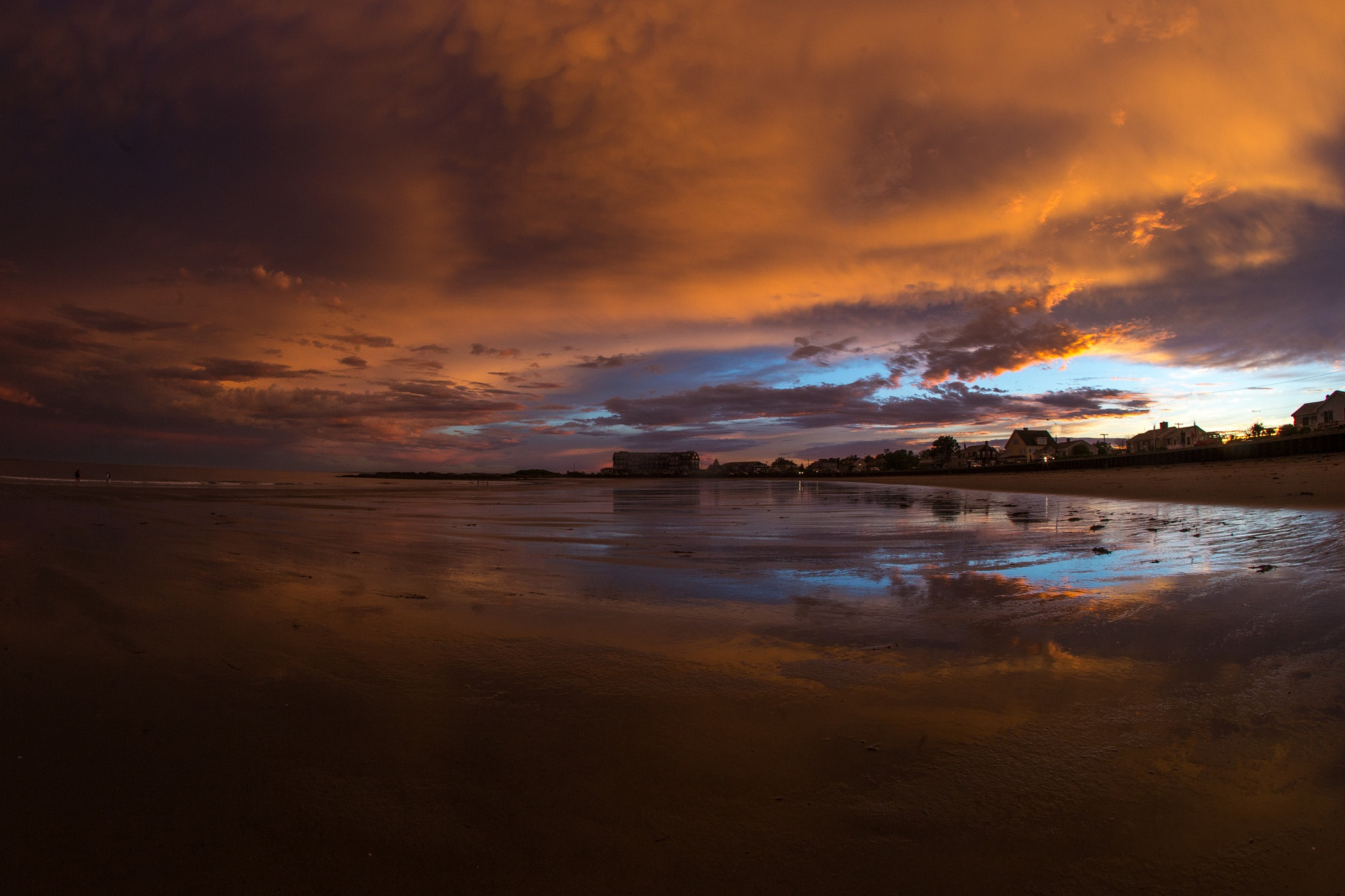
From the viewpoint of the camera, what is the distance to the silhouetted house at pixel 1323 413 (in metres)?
65.2

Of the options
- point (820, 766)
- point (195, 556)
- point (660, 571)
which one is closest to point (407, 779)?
point (820, 766)

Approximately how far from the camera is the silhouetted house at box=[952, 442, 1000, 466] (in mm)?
125562

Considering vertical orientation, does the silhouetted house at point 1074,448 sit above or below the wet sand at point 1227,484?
above

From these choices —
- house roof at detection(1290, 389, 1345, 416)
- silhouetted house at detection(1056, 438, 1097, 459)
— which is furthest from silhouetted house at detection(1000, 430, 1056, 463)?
house roof at detection(1290, 389, 1345, 416)

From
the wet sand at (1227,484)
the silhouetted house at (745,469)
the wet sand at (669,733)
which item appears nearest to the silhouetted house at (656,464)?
the silhouetted house at (745,469)

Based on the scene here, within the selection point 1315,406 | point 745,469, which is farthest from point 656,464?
point 1315,406

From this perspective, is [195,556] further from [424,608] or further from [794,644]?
[794,644]

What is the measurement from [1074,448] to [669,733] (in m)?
137

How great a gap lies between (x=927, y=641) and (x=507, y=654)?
3.49 metres

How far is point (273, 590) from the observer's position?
634cm

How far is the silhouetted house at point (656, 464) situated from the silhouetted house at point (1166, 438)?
4386 inches

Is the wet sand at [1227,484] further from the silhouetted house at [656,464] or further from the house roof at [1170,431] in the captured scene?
the silhouetted house at [656,464]

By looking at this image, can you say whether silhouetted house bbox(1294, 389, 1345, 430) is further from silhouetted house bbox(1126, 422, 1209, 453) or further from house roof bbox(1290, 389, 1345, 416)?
silhouetted house bbox(1126, 422, 1209, 453)

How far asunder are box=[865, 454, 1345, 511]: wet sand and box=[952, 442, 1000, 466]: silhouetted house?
86.8 meters
